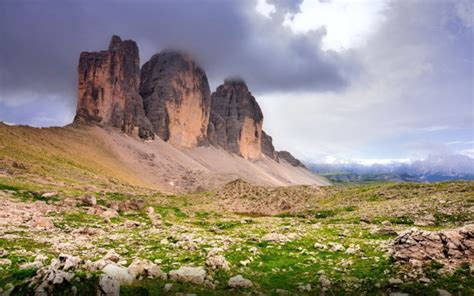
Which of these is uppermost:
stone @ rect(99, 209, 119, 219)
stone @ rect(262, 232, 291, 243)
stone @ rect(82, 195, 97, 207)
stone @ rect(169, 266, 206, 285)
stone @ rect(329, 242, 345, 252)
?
stone @ rect(82, 195, 97, 207)

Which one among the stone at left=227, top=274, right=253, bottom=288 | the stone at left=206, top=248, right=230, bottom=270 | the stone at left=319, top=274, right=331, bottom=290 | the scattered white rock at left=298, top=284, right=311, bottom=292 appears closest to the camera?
the scattered white rock at left=298, top=284, right=311, bottom=292

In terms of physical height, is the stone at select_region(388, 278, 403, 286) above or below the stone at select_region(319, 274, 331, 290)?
above

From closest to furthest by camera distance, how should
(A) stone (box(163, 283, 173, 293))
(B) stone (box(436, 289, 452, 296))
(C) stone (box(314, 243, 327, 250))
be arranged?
(B) stone (box(436, 289, 452, 296)) → (A) stone (box(163, 283, 173, 293)) → (C) stone (box(314, 243, 327, 250))

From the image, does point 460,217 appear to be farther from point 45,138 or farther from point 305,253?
point 45,138

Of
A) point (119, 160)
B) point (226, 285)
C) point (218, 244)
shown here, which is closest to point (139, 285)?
point (226, 285)

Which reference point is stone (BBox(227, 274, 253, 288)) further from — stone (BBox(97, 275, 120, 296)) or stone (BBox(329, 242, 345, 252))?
stone (BBox(329, 242, 345, 252))

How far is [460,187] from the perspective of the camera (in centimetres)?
5781

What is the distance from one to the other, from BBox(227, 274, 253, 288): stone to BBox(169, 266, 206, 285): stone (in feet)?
4.33

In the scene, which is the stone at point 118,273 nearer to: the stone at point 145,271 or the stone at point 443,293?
the stone at point 145,271

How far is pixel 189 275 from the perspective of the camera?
16.5 meters

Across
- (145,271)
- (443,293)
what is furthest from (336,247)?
(145,271)

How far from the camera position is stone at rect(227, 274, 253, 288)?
15.8 m

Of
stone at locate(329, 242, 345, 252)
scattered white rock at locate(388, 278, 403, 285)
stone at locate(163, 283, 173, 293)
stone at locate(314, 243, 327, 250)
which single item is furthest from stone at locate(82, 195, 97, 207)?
scattered white rock at locate(388, 278, 403, 285)

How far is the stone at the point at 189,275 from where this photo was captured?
16.2 meters
